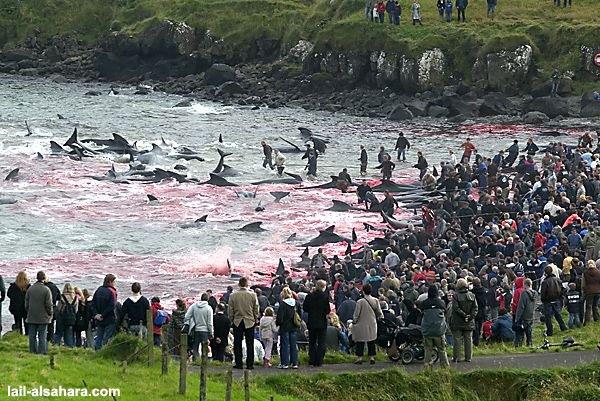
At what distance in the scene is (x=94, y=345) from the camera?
22.4 metres

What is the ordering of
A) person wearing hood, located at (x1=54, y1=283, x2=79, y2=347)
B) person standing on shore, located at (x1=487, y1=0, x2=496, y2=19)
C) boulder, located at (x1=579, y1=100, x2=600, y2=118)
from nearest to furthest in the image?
person wearing hood, located at (x1=54, y1=283, x2=79, y2=347) → boulder, located at (x1=579, y1=100, x2=600, y2=118) → person standing on shore, located at (x1=487, y1=0, x2=496, y2=19)

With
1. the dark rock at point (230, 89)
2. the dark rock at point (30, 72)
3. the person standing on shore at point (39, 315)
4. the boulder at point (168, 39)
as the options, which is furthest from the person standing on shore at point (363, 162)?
the dark rock at point (30, 72)

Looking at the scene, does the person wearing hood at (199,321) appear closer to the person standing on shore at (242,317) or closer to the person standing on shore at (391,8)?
the person standing on shore at (242,317)

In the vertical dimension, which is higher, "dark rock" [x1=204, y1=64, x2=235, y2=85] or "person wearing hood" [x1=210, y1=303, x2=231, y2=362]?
"dark rock" [x1=204, y1=64, x2=235, y2=85]

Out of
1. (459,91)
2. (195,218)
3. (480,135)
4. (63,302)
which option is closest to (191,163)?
(195,218)

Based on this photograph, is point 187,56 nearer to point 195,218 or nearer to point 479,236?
point 195,218

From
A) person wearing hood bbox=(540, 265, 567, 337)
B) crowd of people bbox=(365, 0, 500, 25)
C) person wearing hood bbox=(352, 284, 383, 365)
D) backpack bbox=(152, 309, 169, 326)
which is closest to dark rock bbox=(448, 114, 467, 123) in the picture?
crowd of people bbox=(365, 0, 500, 25)

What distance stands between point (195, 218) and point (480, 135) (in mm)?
24506

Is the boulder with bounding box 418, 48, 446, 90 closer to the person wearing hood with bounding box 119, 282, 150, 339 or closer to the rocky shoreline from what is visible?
the rocky shoreline

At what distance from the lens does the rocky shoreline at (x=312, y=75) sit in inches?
2896

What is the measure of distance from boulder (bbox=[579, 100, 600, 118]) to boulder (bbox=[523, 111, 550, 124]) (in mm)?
2319

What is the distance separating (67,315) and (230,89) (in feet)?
205

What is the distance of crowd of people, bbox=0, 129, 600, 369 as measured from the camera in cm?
2178

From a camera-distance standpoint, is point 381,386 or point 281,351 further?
point 281,351
